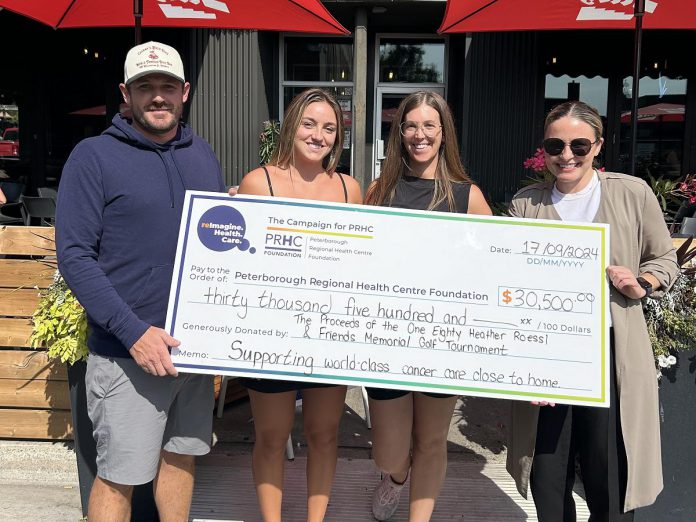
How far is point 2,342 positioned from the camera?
11.7 ft

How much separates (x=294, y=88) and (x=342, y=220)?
8216mm

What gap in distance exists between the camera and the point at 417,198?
262cm

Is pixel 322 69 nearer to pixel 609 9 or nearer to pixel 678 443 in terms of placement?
pixel 609 9

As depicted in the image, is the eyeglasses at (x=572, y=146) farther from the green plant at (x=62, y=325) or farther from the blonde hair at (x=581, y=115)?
the green plant at (x=62, y=325)

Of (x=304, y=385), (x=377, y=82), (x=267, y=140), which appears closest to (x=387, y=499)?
(x=304, y=385)

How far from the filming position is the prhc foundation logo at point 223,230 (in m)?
2.36

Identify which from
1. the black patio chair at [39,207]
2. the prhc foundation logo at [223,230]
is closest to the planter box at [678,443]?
the prhc foundation logo at [223,230]

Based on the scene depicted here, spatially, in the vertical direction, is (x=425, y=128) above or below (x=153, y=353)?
above

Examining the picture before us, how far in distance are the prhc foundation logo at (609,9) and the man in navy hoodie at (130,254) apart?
3.14 meters

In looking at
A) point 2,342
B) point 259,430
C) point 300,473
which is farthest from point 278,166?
point 2,342

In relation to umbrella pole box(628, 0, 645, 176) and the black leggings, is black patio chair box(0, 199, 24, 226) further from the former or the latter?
the black leggings

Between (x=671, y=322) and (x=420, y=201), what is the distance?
125 centimetres

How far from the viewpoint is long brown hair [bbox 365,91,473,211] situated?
259 centimetres

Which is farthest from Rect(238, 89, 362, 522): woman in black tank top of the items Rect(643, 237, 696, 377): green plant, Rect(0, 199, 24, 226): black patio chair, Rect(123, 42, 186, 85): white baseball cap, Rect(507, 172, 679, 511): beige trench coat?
Rect(0, 199, 24, 226): black patio chair
